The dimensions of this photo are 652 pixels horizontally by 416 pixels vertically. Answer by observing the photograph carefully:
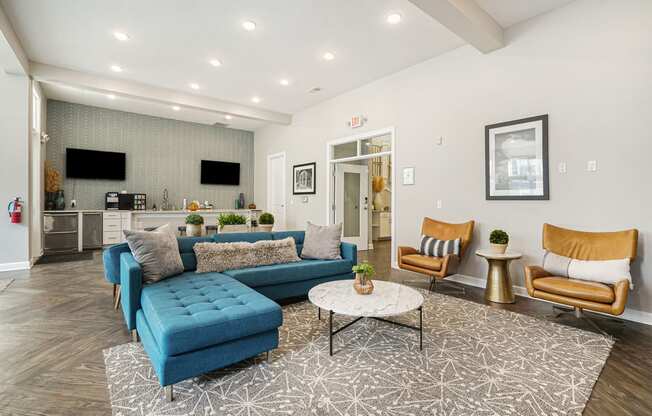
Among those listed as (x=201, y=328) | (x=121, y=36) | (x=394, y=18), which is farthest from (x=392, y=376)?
(x=121, y=36)

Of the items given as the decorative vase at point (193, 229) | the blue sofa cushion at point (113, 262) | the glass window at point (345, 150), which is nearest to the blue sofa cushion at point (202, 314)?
the blue sofa cushion at point (113, 262)

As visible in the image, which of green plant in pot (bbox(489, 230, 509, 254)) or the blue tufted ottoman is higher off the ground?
green plant in pot (bbox(489, 230, 509, 254))

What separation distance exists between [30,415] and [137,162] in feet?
23.5

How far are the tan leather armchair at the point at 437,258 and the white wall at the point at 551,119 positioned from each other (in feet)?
0.66

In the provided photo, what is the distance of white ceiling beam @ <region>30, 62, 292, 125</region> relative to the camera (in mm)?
5055

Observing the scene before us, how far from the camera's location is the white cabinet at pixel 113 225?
6816 mm

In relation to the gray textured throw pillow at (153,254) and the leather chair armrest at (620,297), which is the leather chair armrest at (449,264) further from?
the gray textured throw pillow at (153,254)

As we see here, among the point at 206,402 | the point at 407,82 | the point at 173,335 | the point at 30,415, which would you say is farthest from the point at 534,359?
the point at 407,82

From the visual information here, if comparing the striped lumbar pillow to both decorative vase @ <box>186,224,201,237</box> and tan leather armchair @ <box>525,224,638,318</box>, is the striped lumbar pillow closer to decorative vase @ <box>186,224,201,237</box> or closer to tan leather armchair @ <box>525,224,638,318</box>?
tan leather armchair @ <box>525,224,638,318</box>

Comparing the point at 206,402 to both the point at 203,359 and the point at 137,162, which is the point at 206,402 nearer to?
the point at 203,359

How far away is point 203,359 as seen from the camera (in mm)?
1808

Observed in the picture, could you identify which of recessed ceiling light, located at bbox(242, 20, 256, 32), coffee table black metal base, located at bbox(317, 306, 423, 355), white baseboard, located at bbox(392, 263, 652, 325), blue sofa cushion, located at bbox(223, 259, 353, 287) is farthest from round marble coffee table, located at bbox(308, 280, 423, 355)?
recessed ceiling light, located at bbox(242, 20, 256, 32)

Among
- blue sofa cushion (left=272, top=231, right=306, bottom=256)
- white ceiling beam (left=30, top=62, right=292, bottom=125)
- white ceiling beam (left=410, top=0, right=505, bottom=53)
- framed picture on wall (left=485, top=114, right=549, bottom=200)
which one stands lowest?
blue sofa cushion (left=272, top=231, right=306, bottom=256)

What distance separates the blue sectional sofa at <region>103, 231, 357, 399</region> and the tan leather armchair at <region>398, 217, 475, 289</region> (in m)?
1.92
